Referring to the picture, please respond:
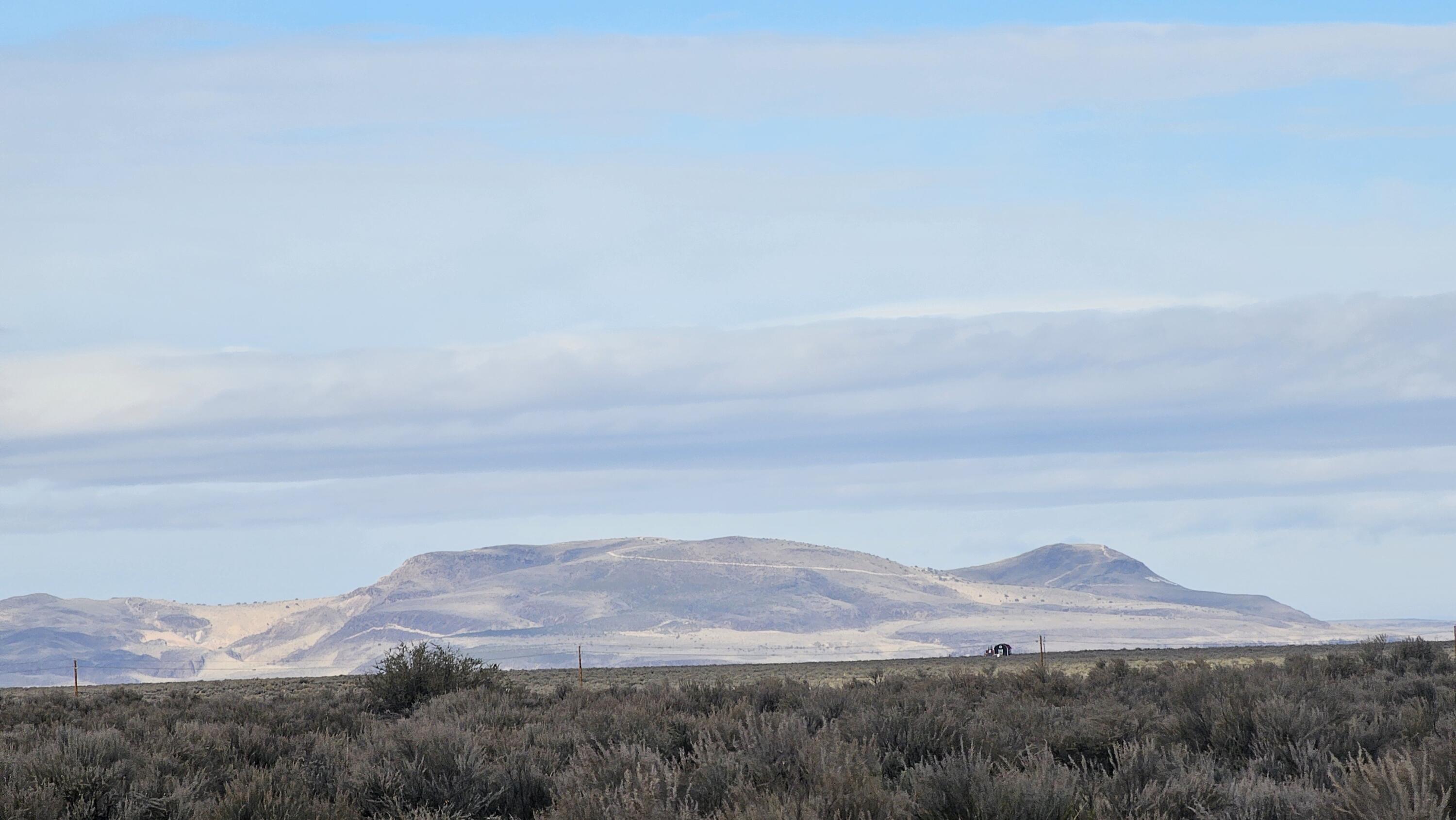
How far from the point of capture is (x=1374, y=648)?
30625 mm

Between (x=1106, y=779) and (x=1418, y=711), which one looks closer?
(x=1106, y=779)

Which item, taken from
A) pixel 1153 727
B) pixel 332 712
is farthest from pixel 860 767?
pixel 332 712

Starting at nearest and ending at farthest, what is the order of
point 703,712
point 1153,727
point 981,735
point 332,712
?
point 981,735 < point 1153,727 < point 703,712 < point 332,712

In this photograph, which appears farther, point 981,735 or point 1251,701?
point 1251,701

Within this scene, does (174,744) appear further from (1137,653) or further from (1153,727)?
(1137,653)

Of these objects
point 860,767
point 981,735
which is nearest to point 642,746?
point 981,735

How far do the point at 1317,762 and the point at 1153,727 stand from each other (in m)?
3.24

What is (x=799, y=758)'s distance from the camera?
10.7 meters

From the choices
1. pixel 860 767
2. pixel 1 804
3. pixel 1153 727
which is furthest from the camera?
pixel 1153 727

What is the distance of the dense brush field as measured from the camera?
8.85m

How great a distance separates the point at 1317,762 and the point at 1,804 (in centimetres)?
1015

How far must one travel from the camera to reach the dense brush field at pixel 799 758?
8.85 m

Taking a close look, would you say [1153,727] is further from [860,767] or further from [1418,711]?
[860,767]

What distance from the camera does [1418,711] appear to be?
14789 millimetres
